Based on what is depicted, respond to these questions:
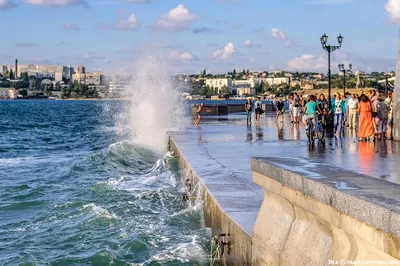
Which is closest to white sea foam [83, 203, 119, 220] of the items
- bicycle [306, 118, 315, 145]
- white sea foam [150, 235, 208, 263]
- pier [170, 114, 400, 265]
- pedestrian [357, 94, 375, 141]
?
pier [170, 114, 400, 265]

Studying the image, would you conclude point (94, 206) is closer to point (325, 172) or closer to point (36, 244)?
point (36, 244)

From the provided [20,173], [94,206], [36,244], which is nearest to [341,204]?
[36,244]

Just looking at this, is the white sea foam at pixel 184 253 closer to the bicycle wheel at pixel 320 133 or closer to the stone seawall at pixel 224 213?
the stone seawall at pixel 224 213

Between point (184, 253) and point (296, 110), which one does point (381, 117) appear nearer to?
point (296, 110)

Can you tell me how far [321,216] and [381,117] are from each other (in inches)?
619

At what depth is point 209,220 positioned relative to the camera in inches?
395

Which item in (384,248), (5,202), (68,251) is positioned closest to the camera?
(384,248)

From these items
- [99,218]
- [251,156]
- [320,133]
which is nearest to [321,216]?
[99,218]

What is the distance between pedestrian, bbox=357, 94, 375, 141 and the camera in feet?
60.5

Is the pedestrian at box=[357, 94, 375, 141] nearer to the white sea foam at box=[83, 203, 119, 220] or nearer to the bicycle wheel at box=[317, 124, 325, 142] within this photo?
the bicycle wheel at box=[317, 124, 325, 142]

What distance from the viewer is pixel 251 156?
49.7ft

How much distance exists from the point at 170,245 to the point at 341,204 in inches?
233

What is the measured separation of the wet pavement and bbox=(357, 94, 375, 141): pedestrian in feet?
1.24

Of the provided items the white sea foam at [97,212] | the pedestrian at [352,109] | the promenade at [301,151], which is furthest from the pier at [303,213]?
the pedestrian at [352,109]
